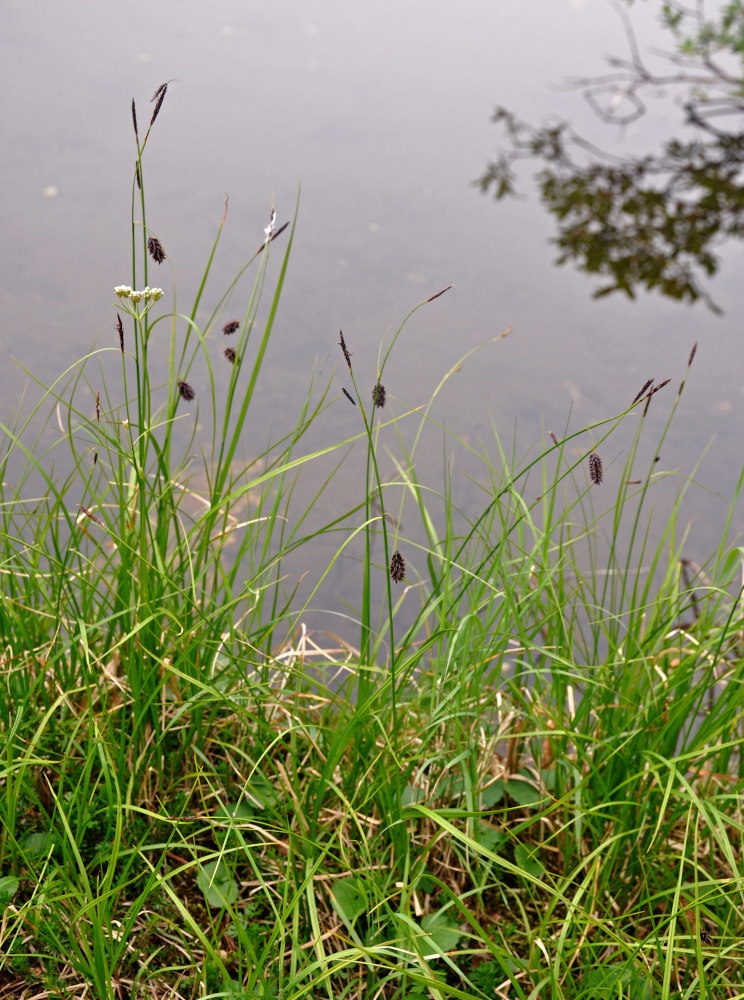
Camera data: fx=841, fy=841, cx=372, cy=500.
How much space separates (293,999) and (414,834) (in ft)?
1.79

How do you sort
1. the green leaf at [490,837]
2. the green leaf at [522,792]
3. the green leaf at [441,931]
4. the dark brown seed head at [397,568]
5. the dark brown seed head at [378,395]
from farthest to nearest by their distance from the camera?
the green leaf at [522,792], the green leaf at [490,837], the green leaf at [441,931], the dark brown seed head at [397,568], the dark brown seed head at [378,395]

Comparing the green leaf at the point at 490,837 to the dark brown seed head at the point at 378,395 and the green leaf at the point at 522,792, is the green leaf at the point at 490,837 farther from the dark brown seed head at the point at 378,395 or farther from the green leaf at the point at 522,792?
the dark brown seed head at the point at 378,395

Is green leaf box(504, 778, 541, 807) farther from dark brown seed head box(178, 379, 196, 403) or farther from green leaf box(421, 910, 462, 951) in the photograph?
dark brown seed head box(178, 379, 196, 403)

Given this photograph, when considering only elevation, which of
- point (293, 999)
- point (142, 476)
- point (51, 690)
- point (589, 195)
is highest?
point (589, 195)

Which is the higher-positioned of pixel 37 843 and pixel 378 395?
pixel 378 395

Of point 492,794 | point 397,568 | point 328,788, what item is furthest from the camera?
point 492,794

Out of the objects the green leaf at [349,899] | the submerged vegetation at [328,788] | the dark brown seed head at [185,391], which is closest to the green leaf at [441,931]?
the submerged vegetation at [328,788]

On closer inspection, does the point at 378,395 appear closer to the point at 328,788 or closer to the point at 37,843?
the point at 328,788

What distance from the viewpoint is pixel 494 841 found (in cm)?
163

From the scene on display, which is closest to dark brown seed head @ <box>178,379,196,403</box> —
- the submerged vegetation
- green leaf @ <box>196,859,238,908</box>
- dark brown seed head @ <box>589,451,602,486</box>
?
the submerged vegetation

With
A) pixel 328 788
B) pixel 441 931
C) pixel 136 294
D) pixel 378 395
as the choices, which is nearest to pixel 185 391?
pixel 136 294

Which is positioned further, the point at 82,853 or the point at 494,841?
the point at 494,841

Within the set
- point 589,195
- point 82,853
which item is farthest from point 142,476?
point 589,195

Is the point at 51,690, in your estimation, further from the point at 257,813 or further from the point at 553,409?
Answer: the point at 553,409
